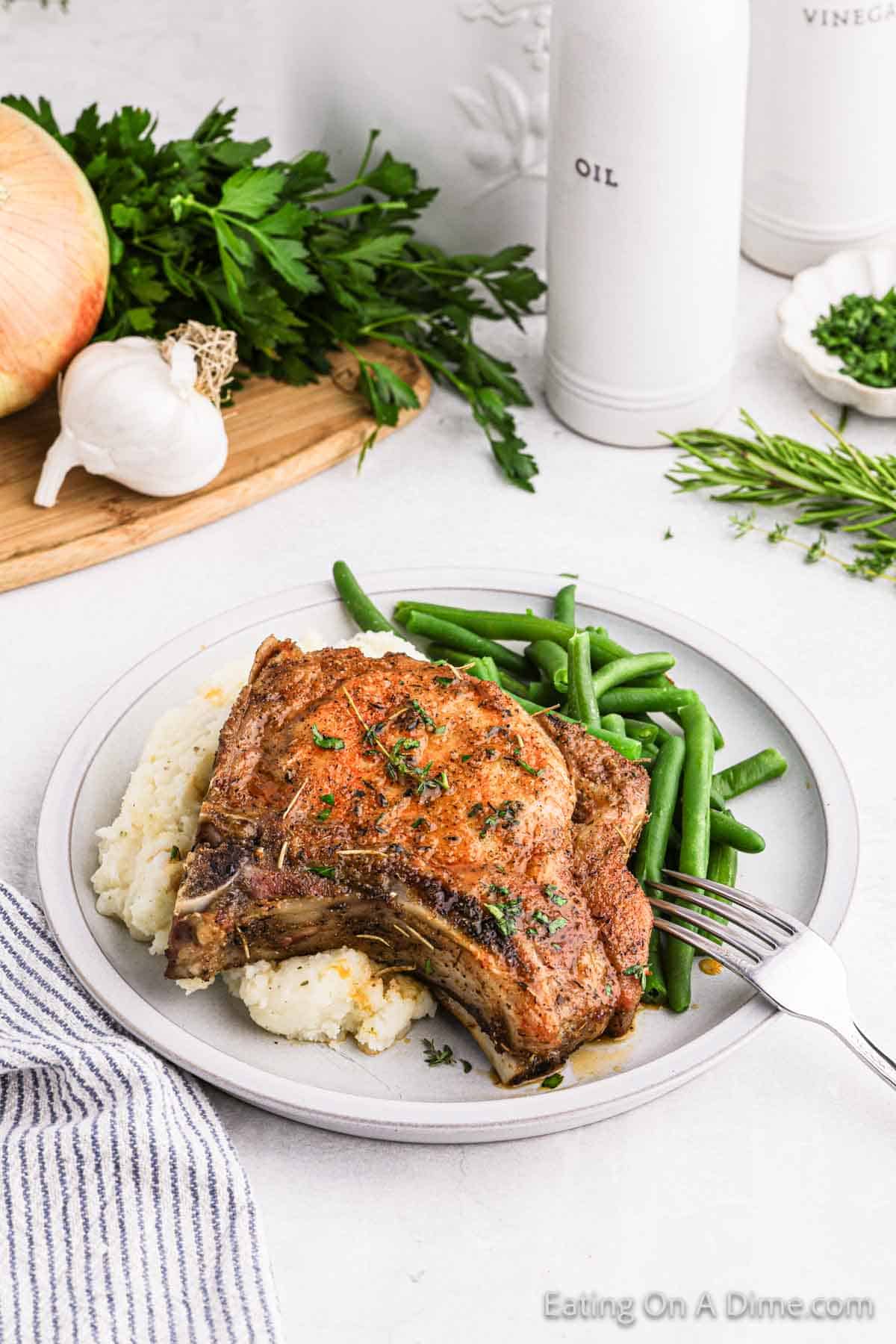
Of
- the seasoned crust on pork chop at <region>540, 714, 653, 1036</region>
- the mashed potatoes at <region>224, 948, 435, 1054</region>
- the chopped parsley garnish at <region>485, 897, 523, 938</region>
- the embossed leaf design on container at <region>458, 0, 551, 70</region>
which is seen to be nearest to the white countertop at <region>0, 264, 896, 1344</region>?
the mashed potatoes at <region>224, 948, 435, 1054</region>

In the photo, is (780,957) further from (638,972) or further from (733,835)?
(733,835)

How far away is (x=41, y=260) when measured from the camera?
3705 mm

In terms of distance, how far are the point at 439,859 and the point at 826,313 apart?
280 cm

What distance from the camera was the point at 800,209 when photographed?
484 centimetres

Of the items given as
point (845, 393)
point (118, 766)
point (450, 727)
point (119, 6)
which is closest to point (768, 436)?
point (845, 393)

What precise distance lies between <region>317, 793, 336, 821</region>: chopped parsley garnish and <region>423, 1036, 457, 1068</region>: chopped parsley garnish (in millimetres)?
446

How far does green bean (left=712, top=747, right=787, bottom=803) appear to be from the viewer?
300 centimetres

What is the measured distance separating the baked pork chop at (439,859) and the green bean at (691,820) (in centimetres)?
13

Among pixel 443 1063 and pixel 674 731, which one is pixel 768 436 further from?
pixel 443 1063

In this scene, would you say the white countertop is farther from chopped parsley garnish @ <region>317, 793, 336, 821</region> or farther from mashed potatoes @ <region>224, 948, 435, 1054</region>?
chopped parsley garnish @ <region>317, 793, 336, 821</region>

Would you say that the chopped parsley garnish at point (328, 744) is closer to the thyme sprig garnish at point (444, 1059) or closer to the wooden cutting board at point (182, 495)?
the thyme sprig garnish at point (444, 1059)

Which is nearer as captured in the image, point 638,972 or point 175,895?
point 638,972

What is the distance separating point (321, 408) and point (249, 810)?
1989mm

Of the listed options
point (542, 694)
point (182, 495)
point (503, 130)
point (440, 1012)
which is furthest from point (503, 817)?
point (503, 130)
